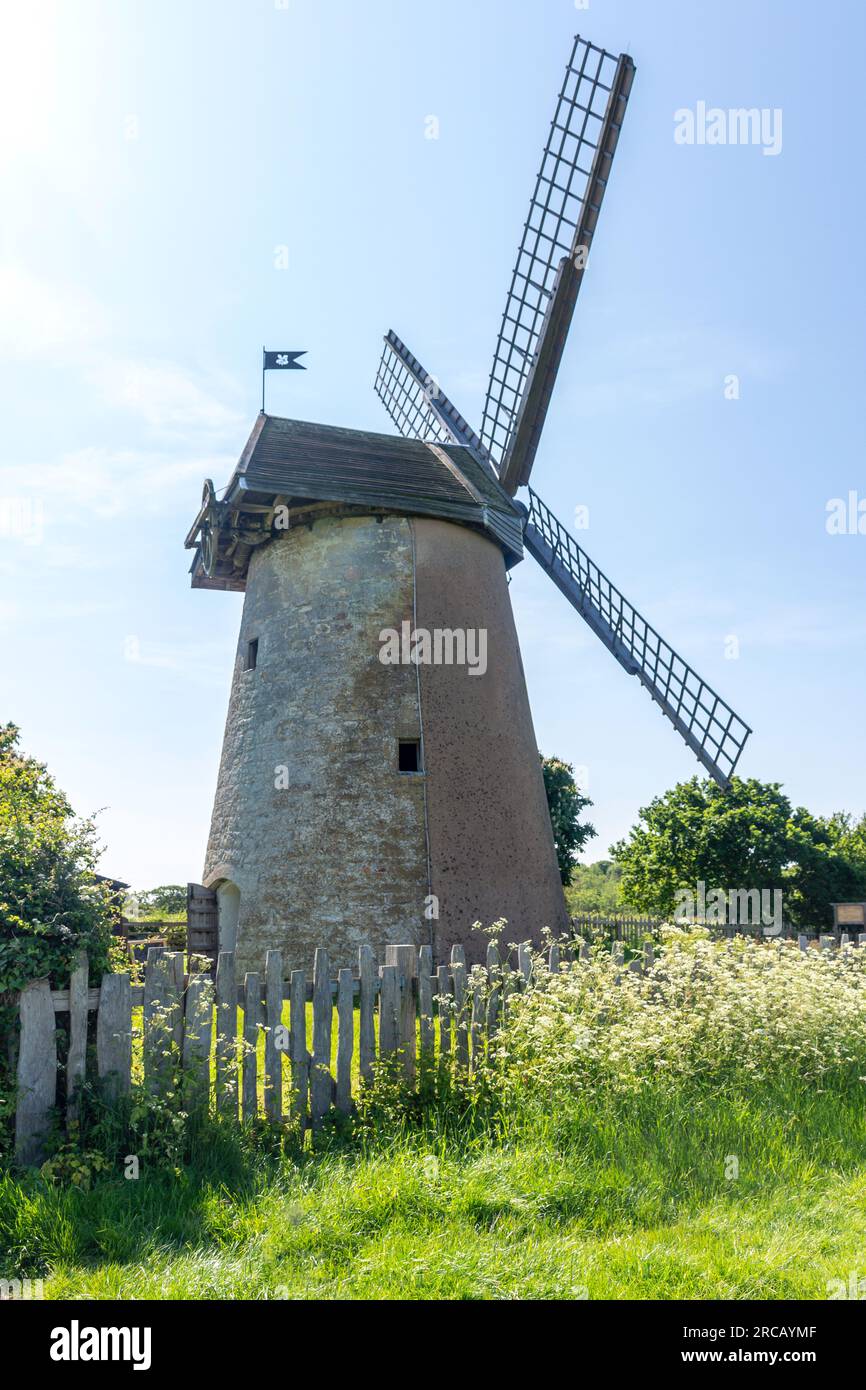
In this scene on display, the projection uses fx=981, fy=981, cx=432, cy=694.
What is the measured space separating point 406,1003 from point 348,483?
332 inches

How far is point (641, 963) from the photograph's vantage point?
7.71 meters

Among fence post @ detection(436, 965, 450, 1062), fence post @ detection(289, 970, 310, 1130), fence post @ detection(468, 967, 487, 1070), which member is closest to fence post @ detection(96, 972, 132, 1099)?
fence post @ detection(289, 970, 310, 1130)

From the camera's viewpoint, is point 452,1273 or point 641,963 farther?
point 641,963

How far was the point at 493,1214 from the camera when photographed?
449 centimetres

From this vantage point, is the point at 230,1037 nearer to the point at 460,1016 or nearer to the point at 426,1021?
the point at 426,1021

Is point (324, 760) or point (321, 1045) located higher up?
point (324, 760)

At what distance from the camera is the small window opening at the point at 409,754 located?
41.6ft

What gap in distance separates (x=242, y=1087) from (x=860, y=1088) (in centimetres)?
397

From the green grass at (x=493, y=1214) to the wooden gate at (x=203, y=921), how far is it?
8.33 m

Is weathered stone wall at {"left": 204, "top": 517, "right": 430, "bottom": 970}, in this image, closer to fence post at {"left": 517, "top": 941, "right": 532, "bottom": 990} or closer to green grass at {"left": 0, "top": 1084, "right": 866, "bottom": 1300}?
fence post at {"left": 517, "top": 941, "right": 532, "bottom": 990}

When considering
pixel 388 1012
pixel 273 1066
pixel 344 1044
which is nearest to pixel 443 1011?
pixel 388 1012

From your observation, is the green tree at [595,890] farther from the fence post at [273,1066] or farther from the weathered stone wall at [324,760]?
the fence post at [273,1066]
